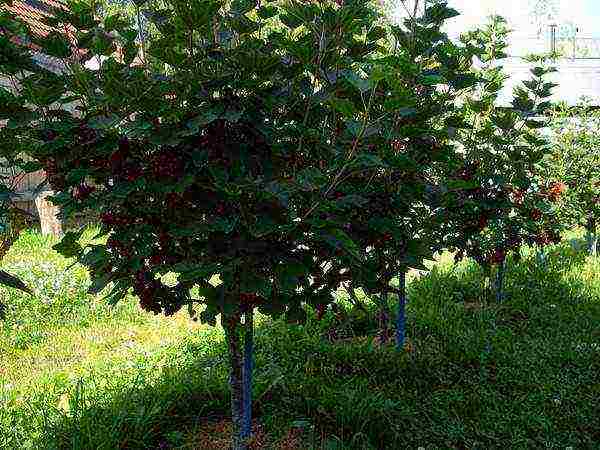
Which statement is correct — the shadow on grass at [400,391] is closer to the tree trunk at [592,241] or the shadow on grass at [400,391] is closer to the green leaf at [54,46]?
the green leaf at [54,46]

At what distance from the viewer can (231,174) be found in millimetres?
2100

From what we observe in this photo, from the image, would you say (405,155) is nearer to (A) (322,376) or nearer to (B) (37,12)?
(B) (37,12)

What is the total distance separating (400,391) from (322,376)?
48 centimetres

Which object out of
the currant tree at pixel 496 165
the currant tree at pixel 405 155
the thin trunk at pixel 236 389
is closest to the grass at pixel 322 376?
the thin trunk at pixel 236 389

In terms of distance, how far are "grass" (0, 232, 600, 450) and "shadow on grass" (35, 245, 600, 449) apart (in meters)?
0.01

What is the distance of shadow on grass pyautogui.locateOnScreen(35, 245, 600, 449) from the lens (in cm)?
312

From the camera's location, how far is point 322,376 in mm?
3764

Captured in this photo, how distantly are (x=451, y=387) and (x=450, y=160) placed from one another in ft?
5.38

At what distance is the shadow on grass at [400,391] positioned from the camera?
312 centimetres

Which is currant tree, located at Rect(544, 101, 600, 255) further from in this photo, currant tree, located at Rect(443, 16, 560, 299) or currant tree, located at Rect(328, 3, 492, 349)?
currant tree, located at Rect(328, 3, 492, 349)

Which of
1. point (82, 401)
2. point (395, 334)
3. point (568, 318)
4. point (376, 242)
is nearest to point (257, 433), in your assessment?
point (82, 401)

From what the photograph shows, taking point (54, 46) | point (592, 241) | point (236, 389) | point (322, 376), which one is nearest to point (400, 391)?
point (322, 376)

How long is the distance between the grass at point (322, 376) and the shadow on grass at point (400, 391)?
1cm

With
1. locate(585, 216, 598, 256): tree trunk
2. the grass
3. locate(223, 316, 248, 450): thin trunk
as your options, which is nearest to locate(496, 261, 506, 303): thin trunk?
the grass
